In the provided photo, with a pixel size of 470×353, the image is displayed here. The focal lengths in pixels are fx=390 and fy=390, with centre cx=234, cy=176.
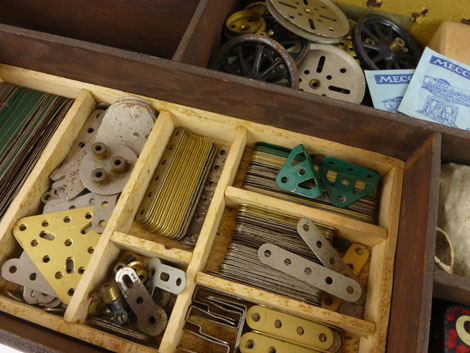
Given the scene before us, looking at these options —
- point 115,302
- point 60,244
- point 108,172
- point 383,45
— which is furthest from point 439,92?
point 60,244

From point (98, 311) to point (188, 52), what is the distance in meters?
1.02

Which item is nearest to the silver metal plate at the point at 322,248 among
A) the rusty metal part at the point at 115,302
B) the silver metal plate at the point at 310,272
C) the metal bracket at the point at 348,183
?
the silver metal plate at the point at 310,272

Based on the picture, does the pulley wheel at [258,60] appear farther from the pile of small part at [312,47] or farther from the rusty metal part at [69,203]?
the rusty metal part at [69,203]

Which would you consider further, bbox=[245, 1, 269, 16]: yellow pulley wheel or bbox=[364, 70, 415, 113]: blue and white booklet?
bbox=[245, 1, 269, 16]: yellow pulley wheel

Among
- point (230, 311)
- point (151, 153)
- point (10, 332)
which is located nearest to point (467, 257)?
point (230, 311)

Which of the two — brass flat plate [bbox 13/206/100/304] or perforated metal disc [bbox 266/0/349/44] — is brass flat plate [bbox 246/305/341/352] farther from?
perforated metal disc [bbox 266/0/349/44]

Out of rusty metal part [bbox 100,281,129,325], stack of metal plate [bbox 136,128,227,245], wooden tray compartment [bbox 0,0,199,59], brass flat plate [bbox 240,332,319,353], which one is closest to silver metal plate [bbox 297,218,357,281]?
brass flat plate [bbox 240,332,319,353]

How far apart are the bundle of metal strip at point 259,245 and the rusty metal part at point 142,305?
0.25 m

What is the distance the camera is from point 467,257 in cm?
127

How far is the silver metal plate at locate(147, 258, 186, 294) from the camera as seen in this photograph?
1.32 meters

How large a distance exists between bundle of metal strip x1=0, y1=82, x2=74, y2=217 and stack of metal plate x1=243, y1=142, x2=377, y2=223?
846 millimetres

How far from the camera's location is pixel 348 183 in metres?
1.53

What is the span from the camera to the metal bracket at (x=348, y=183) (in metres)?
1.51

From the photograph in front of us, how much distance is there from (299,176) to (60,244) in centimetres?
93
